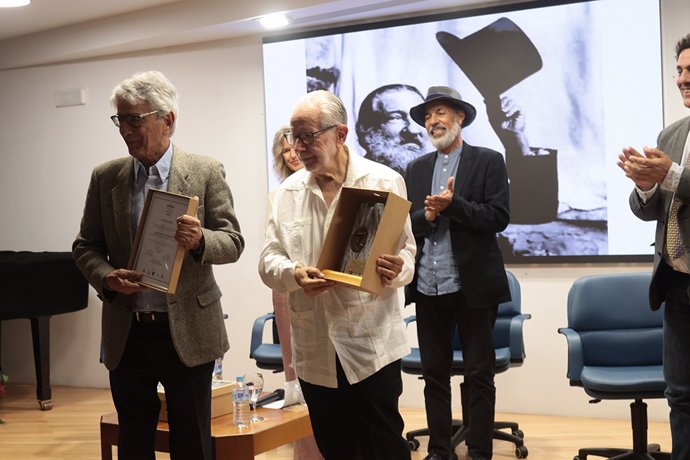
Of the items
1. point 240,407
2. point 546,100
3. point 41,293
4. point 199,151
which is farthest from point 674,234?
point 41,293

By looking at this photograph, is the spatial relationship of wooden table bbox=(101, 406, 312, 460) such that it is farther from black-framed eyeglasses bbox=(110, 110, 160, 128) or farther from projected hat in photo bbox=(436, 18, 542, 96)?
projected hat in photo bbox=(436, 18, 542, 96)

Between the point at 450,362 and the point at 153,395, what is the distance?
168 centimetres

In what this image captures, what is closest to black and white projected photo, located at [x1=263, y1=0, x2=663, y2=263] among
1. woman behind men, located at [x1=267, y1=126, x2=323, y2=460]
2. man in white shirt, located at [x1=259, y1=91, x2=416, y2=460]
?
woman behind men, located at [x1=267, y1=126, x2=323, y2=460]

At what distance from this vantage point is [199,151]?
22.1 feet

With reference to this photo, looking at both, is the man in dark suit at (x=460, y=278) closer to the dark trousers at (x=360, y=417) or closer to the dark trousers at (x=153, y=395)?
the dark trousers at (x=360, y=417)

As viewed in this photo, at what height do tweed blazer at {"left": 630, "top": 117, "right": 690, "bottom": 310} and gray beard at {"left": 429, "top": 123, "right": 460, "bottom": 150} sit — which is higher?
gray beard at {"left": 429, "top": 123, "right": 460, "bottom": 150}

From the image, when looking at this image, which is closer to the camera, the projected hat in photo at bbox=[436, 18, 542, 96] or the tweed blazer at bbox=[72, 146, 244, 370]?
the tweed blazer at bbox=[72, 146, 244, 370]

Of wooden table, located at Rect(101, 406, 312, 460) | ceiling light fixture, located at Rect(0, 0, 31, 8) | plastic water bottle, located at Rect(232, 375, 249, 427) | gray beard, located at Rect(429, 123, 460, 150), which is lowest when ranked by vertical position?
wooden table, located at Rect(101, 406, 312, 460)

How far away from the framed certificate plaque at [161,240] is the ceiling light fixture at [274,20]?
3.31 metres

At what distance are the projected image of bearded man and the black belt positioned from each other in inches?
127

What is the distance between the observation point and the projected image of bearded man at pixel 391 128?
19.3ft

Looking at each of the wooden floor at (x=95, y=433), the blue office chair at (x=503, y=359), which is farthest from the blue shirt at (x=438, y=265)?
the wooden floor at (x=95, y=433)

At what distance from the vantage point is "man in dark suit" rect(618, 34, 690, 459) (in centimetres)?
293

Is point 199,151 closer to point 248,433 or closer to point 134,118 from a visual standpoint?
point 248,433
